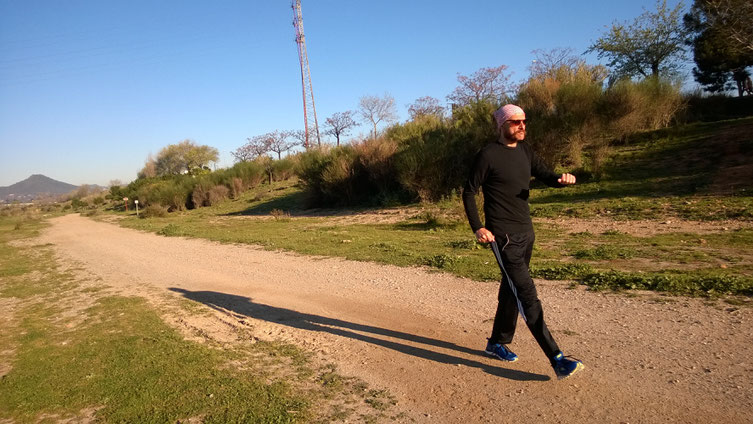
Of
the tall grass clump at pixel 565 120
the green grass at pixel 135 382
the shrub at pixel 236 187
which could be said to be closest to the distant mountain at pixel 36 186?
the shrub at pixel 236 187

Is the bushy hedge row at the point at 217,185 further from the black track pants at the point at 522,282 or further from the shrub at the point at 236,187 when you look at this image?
the black track pants at the point at 522,282

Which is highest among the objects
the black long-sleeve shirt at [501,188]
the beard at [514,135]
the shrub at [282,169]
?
the shrub at [282,169]

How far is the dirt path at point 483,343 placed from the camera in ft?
9.86

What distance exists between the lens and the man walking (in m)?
3.46

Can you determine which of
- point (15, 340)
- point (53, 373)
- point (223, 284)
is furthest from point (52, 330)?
point (223, 284)

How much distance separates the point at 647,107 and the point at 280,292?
18852mm

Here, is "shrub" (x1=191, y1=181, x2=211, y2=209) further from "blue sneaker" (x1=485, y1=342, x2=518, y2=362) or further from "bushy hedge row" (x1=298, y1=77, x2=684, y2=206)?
"blue sneaker" (x1=485, y1=342, x2=518, y2=362)

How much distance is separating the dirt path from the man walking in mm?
499

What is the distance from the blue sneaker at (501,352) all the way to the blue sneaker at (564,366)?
1.46 ft

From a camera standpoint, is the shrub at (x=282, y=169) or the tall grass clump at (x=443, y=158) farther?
the shrub at (x=282, y=169)

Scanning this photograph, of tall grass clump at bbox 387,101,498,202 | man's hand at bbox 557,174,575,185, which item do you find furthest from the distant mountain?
man's hand at bbox 557,174,575,185

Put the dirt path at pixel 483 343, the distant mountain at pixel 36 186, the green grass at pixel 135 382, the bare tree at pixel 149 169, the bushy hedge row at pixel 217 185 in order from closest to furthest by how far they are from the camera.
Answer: the dirt path at pixel 483 343 < the green grass at pixel 135 382 < the bushy hedge row at pixel 217 185 < the bare tree at pixel 149 169 < the distant mountain at pixel 36 186

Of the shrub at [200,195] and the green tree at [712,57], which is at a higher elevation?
the green tree at [712,57]

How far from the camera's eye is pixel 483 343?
425 centimetres
